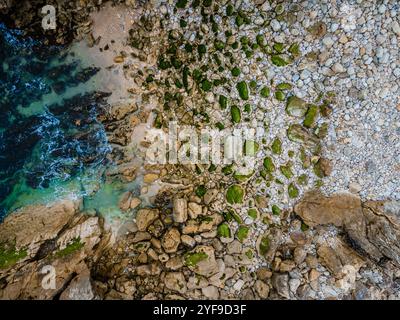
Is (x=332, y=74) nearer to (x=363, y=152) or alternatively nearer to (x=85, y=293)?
(x=363, y=152)

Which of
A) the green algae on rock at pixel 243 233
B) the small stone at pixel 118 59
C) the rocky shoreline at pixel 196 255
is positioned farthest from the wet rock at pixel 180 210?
the small stone at pixel 118 59

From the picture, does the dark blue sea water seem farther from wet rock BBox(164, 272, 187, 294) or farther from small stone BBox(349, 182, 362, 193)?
small stone BBox(349, 182, 362, 193)

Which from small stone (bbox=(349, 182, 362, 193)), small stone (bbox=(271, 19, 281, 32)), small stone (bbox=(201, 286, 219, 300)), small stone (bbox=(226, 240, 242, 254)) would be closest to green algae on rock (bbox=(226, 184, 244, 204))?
small stone (bbox=(226, 240, 242, 254))

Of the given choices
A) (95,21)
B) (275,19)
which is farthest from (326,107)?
(95,21)

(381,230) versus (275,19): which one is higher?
(275,19)

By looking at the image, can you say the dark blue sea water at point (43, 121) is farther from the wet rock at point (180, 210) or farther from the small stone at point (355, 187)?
the small stone at point (355, 187)

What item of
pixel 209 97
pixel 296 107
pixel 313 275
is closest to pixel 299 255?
pixel 313 275
